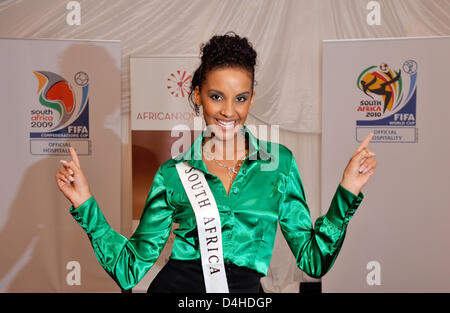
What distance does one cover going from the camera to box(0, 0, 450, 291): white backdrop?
371cm

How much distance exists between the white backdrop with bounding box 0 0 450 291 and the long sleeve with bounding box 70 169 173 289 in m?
2.21

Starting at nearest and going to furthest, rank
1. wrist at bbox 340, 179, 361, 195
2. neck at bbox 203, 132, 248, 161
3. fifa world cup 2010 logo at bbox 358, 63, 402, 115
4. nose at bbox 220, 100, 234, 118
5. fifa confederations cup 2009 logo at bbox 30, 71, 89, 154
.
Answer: wrist at bbox 340, 179, 361, 195 → nose at bbox 220, 100, 234, 118 → neck at bbox 203, 132, 248, 161 → fifa world cup 2010 logo at bbox 358, 63, 402, 115 → fifa confederations cup 2009 logo at bbox 30, 71, 89, 154

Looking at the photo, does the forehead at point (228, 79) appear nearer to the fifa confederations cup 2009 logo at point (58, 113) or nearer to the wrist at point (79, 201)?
the wrist at point (79, 201)

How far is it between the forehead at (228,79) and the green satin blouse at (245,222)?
24cm

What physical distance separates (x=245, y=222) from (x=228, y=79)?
0.58m

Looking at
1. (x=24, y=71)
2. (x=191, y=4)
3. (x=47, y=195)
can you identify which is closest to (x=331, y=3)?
(x=191, y=4)

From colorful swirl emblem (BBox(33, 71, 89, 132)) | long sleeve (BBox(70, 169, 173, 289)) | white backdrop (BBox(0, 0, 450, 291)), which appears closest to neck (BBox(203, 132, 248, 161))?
long sleeve (BBox(70, 169, 173, 289))

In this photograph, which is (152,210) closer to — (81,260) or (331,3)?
(81,260)

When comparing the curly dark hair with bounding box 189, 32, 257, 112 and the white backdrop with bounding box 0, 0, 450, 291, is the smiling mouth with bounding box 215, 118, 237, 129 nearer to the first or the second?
the curly dark hair with bounding box 189, 32, 257, 112

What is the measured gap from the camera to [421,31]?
12.2ft

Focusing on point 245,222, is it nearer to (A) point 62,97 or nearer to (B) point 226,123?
(B) point 226,123

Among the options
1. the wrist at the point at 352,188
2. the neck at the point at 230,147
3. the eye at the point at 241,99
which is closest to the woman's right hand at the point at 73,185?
the neck at the point at 230,147

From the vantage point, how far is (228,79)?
166 cm

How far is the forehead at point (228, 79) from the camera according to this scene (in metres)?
1.66
